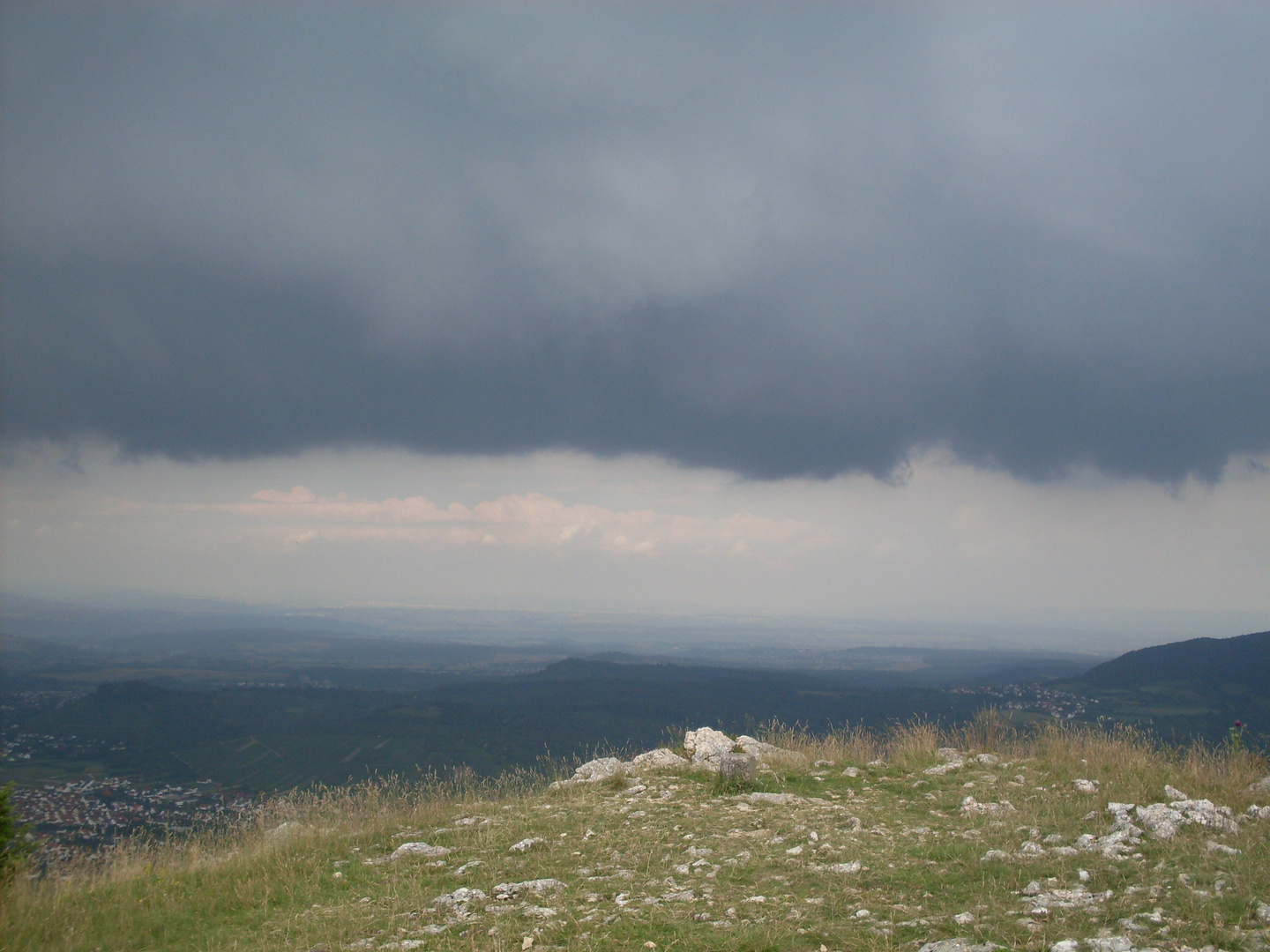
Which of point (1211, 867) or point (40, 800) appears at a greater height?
point (1211, 867)

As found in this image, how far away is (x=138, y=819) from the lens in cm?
4169

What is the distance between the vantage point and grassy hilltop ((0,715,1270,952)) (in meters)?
6.90

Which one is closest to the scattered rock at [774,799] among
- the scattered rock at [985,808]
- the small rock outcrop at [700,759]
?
the small rock outcrop at [700,759]

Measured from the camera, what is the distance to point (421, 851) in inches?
442

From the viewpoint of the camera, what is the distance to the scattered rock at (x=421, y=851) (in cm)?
1101

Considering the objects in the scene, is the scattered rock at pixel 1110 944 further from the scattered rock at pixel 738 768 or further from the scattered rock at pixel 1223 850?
the scattered rock at pixel 738 768

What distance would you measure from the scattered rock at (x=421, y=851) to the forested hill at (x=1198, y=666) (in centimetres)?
12035

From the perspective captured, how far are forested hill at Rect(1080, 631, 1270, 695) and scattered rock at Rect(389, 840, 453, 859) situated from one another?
395 ft

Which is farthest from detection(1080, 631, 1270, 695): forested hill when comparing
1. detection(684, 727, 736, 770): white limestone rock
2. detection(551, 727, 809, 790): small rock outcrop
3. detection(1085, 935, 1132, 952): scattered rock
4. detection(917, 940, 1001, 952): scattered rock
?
detection(917, 940, 1001, 952): scattered rock

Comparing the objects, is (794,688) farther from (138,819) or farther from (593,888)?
(593,888)

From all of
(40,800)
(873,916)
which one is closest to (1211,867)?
(873,916)

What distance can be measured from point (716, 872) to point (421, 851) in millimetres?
5191

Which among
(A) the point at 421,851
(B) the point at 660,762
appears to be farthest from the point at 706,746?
(A) the point at 421,851

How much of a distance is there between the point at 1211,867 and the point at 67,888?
1497 cm
